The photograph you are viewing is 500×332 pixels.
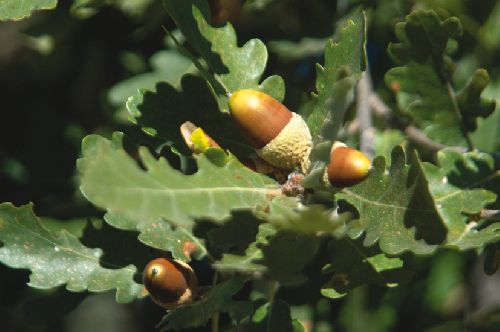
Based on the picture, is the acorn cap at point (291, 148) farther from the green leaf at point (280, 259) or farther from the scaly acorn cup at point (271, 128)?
the green leaf at point (280, 259)

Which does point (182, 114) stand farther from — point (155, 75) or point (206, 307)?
point (155, 75)

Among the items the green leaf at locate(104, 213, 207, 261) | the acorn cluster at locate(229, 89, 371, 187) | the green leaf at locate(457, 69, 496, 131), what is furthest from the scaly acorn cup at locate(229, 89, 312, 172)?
the green leaf at locate(457, 69, 496, 131)

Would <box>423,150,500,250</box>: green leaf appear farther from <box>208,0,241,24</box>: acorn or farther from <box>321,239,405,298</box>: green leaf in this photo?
<box>208,0,241,24</box>: acorn

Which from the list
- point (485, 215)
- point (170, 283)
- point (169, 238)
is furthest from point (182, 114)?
point (485, 215)

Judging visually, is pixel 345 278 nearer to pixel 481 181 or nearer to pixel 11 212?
pixel 481 181

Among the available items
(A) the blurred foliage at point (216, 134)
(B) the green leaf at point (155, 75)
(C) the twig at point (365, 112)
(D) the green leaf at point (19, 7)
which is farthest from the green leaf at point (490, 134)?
(D) the green leaf at point (19, 7)

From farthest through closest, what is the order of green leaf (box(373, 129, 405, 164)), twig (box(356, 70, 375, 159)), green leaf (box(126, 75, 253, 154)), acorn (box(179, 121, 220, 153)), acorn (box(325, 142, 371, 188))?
green leaf (box(373, 129, 405, 164))
twig (box(356, 70, 375, 159))
green leaf (box(126, 75, 253, 154))
acorn (box(179, 121, 220, 153))
acorn (box(325, 142, 371, 188))

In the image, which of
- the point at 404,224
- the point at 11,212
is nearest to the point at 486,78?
the point at 404,224
